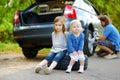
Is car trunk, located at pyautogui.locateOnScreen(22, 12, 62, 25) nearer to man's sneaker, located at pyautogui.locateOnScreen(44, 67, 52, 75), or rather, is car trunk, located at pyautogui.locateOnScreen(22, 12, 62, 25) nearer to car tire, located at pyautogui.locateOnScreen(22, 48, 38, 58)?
car tire, located at pyautogui.locateOnScreen(22, 48, 38, 58)

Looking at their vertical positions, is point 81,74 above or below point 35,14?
below

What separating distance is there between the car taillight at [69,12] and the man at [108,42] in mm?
1587

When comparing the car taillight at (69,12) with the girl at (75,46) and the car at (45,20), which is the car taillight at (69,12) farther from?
the girl at (75,46)

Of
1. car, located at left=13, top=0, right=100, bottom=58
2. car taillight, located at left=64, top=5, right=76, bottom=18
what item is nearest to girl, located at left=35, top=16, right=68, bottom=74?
car, located at left=13, top=0, right=100, bottom=58

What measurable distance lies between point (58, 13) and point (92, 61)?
1664 mm

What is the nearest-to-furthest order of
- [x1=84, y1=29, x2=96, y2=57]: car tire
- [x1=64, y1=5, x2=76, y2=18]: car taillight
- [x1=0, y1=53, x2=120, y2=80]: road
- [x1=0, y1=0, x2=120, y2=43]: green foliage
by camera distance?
[x1=0, y1=53, x2=120, y2=80]: road → [x1=64, y1=5, x2=76, y2=18]: car taillight → [x1=84, y1=29, x2=96, y2=57]: car tire → [x1=0, y1=0, x2=120, y2=43]: green foliage

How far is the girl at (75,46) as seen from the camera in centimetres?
823

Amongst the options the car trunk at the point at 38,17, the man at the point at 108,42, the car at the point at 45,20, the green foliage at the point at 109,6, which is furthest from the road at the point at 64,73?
the green foliage at the point at 109,6

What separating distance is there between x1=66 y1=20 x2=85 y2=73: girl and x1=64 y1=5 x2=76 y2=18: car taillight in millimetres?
1393

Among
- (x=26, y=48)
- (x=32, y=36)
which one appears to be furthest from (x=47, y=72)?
(x=26, y=48)

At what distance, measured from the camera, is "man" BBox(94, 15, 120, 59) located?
11125 mm

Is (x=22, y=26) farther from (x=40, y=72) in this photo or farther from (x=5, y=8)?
(x=5, y=8)

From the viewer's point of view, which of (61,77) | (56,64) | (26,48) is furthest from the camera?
(26,48)

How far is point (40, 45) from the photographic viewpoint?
396 inches
